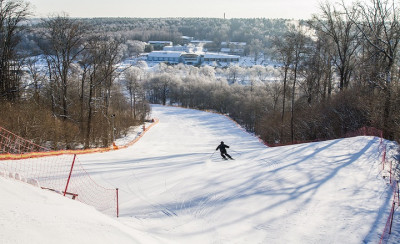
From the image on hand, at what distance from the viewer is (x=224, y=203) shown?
11211 mm

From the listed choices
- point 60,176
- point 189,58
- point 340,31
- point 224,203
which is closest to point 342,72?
point 340,31

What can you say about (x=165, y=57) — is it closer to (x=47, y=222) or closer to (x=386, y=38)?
(x=386, y=38)

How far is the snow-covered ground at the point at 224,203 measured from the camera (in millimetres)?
6906

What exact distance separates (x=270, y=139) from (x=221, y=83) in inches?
2503

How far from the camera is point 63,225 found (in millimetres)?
6570

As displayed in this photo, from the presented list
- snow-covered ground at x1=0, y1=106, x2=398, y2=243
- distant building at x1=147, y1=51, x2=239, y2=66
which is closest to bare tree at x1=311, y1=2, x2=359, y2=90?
snow-covered ground at x1=0, y1=106, x2=398, y2=243

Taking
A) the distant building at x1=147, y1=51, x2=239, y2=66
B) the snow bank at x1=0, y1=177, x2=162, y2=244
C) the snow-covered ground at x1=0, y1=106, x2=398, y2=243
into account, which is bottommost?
the snow-covered ground at x1=0, y1=106, x2=398, y2=243

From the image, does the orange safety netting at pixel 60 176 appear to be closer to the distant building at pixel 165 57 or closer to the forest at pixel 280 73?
the forest at pixel 280 73

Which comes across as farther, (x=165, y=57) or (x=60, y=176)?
(x=165, y=57)

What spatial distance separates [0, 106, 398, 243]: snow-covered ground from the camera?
6.91 meters

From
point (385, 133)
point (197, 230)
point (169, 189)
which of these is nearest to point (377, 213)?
point (197, 230)

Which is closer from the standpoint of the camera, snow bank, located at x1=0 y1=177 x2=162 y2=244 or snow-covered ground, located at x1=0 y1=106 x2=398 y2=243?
snow bank, located at x1=0 y1=177 x2=162 y2=244

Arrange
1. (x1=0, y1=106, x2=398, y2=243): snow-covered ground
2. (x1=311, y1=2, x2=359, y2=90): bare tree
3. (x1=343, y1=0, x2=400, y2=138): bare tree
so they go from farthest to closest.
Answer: (x1=311, y1=2, x2=359, y2=90): bare tree → (x1=343, y1=0, x2=400, y2=138): bare tree → (x1=0, y1=106, x2=398, y2=243): snow-covered ground

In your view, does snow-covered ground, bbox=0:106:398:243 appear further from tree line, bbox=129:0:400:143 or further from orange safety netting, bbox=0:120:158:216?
tree line, bbox=129:0:400:143
